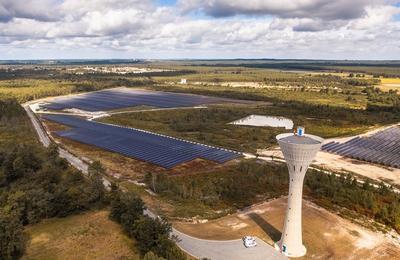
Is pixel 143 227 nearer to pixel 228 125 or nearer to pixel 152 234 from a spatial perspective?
pixel 152 234

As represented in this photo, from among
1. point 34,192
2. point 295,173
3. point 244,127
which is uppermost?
point 295,173

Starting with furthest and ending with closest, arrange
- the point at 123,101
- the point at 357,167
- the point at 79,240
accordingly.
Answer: the point at 123,101, the point at 357,167, the point at 79,240

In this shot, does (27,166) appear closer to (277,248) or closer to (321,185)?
(277,248)

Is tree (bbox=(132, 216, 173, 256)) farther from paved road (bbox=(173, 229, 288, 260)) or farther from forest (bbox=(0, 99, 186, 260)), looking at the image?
paved road (bbox=(173, 229, 288, 260))

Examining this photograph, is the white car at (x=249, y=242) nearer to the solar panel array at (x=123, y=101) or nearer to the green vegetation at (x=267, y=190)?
the green vegetation at (x=267, y=190)

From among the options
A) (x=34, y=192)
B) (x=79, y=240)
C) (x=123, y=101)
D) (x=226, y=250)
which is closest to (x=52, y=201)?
(x=34, y=192)
